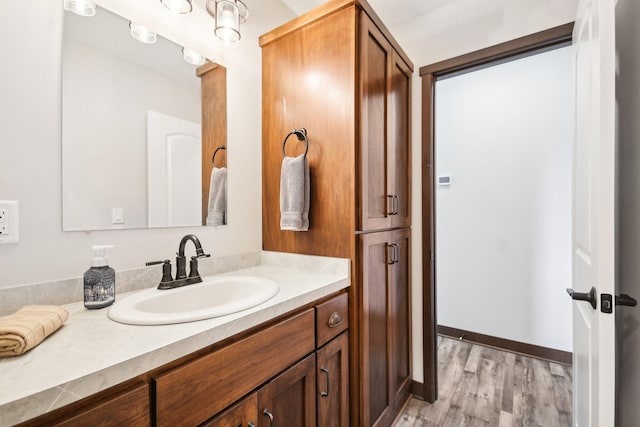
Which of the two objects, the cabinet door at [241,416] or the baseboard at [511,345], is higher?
the cabinet door at [241,416]

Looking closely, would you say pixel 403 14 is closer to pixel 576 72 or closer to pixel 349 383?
pixel 576 72

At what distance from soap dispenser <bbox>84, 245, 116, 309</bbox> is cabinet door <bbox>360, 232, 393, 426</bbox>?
94cm

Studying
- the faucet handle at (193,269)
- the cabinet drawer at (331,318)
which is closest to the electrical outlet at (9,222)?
the faucet handle at (193,269)

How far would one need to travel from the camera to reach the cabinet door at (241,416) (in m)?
0.77

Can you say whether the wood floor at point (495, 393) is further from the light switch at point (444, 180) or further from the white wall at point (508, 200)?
the light switch at point (444, 180)

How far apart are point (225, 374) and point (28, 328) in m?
0.43

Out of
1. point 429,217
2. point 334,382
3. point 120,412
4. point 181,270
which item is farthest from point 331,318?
point 429,217

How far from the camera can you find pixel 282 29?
1.55 meters

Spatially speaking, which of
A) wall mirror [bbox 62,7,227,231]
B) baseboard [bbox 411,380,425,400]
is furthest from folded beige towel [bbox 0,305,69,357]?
baseboard [bbox 411,380,425,400]

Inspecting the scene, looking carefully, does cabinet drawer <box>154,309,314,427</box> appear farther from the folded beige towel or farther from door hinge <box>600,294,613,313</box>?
door hinge <box>600,294,613,313</box>

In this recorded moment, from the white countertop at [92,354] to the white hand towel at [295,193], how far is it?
1.62 feet

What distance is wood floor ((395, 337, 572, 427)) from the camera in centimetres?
173

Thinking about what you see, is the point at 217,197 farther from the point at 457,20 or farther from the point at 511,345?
the point at 511,345

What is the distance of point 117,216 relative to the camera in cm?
110
